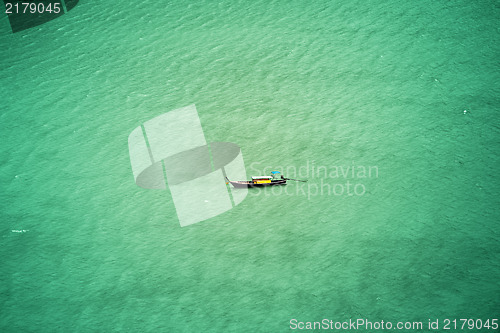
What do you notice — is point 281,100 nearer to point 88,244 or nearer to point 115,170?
point 115,170

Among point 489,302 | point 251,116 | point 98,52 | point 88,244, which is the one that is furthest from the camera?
point 98,52

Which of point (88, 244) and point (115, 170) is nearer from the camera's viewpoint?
point (88, 244)

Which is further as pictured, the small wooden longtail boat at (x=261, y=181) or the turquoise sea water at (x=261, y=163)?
the small wooden longtail boat at (x=261, y=181)

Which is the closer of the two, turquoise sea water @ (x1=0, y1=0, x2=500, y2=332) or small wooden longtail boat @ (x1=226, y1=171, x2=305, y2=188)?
turquoise sea water @ (x1=0, y1=0, x2=500, y2=332)

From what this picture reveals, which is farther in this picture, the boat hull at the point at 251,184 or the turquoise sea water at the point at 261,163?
the boat hull at the point at 251,184

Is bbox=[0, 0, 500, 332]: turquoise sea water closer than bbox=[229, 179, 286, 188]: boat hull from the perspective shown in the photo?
Yes

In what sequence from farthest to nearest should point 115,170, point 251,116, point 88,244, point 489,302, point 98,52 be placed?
1. point 98,52
2. point 251,116
3. point 115,170
4. point 88,244
5. point 489,302

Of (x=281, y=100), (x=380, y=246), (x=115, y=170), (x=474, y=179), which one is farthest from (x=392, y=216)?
(x=115, y=170)

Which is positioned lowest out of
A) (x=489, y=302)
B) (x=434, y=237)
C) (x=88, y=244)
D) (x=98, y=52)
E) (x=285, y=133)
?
(x=489, y=302)
